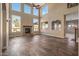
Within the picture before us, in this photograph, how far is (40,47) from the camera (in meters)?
2.13

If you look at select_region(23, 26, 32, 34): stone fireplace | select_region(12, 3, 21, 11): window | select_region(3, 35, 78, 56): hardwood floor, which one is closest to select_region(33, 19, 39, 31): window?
select_region(23, 26, 32, 34): stone fireplace

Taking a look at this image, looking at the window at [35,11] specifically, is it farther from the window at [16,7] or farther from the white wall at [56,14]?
the window at [16,7]

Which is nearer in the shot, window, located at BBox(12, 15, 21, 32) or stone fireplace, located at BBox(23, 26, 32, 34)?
window, located at BBox(12, 15, 21, 32)

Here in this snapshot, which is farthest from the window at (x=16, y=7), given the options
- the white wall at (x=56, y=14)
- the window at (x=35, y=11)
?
the white wall at (x=56, y=14)

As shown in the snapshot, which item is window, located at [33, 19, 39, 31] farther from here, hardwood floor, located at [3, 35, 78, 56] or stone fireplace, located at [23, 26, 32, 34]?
hardwood floor, located at [3, 35, 78, 56]

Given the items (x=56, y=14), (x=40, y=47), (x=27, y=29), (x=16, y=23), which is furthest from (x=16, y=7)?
(x=40, y=47)

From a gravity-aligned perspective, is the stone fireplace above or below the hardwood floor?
above

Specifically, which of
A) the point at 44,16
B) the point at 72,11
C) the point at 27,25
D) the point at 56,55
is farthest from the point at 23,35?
the point at 72,11

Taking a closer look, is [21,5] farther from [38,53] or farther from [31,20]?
[38,53]

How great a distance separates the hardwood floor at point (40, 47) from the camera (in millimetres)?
2096

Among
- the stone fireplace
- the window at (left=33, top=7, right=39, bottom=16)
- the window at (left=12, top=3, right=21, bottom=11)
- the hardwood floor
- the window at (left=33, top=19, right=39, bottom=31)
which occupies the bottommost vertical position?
the hardwood floor

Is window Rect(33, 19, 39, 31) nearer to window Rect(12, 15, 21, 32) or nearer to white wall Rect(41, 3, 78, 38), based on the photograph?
white wall Rect(41, 3, 78, 38)

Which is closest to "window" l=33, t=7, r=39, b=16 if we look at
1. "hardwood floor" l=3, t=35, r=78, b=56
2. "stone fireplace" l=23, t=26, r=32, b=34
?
"stone fireplace" l=23, t=26, r=32, b=34

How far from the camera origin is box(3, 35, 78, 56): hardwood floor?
210 cm
